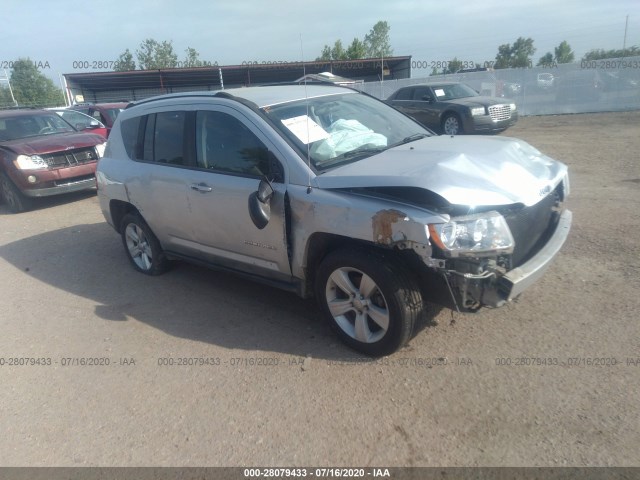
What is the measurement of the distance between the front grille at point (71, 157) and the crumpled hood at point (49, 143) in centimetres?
8

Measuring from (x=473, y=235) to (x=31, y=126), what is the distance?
10.1 meters

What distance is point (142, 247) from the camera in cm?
540

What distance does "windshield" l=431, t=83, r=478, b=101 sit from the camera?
569 inches

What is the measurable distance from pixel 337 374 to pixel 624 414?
1.71m

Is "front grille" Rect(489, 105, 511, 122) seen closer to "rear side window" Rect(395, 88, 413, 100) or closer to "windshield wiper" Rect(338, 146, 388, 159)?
"rear side window" Rect(395, 88, 413, 100)

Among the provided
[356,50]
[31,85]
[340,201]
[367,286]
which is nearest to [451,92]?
[340,201]

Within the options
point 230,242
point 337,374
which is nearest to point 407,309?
point 337,374

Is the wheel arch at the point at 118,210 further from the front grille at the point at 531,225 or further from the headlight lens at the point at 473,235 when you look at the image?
the front grille at the point at 531,225

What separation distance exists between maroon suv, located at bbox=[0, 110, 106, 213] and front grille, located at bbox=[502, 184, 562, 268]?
8.38m

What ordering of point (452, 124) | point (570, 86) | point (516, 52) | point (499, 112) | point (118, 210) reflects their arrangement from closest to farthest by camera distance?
point (118, 210) → point (499, 112) → point (452, 124) → point (570, 86) → point (516, 52)

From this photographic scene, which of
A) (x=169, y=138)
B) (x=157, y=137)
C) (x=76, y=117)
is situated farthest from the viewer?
(x=76, y=117)

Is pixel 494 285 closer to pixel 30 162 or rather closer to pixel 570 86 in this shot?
pixel 30 162

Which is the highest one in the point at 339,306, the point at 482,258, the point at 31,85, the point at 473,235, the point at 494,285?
the point at 31,85

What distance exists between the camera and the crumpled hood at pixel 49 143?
29.0ft
